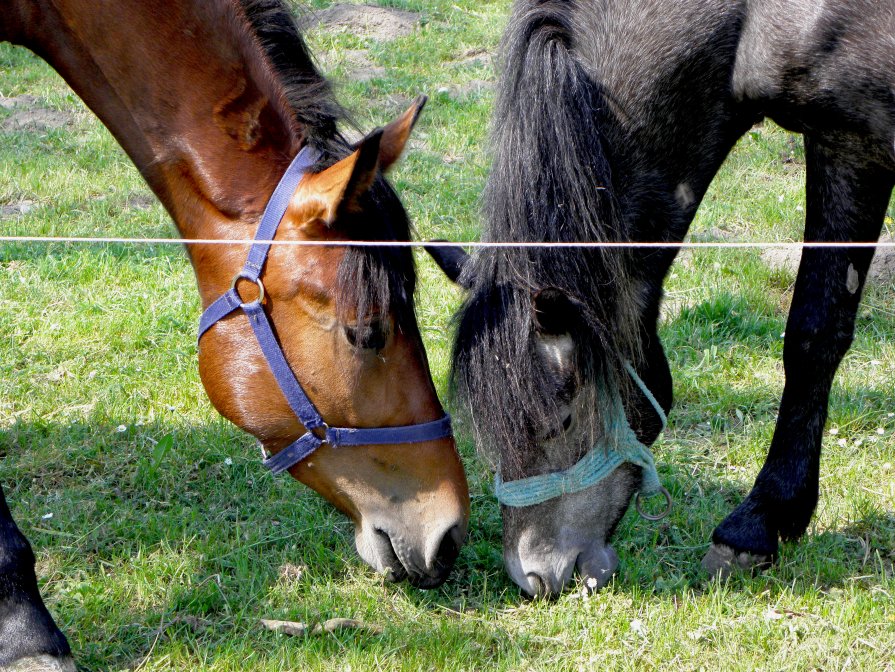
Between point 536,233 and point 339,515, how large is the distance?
50.9 inches

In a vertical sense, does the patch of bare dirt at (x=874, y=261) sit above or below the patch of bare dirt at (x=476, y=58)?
below

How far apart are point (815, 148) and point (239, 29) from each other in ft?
5.48

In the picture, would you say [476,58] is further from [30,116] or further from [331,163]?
[331,163]

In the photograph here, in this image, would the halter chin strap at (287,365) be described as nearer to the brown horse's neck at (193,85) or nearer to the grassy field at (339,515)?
the brown horse's neck at (193,85)

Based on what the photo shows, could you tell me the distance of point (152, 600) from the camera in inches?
107

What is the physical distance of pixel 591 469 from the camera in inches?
104

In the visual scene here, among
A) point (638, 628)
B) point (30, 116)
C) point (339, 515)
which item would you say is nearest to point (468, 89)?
point (30, 116)

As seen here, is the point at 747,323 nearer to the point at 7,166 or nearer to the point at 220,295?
the point at 220,295

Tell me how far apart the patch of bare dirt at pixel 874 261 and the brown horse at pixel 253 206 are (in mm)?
2885

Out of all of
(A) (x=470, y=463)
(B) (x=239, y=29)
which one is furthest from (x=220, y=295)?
(A) (x=470, y=463)

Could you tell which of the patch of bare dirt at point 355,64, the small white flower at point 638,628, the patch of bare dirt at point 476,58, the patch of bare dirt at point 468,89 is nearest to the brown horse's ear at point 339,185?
the small white flower at point 638,628

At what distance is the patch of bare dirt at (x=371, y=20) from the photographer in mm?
7953

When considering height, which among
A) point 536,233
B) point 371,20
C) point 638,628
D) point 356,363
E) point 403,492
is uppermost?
point 536,233

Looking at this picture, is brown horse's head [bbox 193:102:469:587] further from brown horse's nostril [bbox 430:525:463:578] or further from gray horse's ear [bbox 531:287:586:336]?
gray horse's ear [bbox 531:287:586:336]
